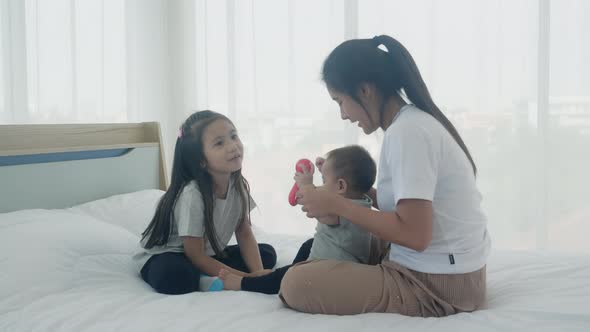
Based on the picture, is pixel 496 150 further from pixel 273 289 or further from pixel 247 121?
pixel 273 289

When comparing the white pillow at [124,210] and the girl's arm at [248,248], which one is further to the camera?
the white pillow at [124,210]

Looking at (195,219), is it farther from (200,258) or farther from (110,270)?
(110,270)

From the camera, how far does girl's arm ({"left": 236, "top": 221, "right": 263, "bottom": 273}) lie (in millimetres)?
1525

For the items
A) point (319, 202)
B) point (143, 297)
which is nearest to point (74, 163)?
point (143, 297)

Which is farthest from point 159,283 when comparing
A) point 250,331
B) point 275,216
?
point 275,216

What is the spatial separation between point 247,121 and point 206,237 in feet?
5.35

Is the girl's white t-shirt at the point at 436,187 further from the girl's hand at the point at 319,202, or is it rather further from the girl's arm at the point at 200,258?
the girl's arm at the point at 200,258

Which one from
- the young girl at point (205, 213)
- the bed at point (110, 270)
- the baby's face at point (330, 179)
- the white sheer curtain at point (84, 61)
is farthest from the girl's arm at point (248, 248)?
the white sheer curtain at point (84, 61)

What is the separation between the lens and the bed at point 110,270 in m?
1.00

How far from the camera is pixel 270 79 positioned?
301cm

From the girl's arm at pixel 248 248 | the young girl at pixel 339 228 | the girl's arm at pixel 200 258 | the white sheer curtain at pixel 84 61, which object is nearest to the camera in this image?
the young girl at pixel 339 228

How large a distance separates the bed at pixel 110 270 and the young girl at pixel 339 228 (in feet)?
0.25

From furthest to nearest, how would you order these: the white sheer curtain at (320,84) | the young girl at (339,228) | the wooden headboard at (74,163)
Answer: the white sheer curtain at (320,84) < the wooden headboard at (74,163) < the young girl at (339,228)

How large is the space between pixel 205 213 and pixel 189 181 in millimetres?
135
